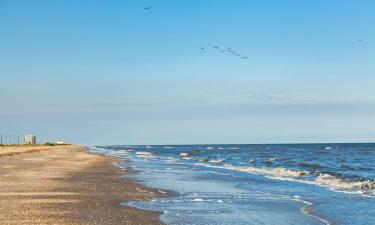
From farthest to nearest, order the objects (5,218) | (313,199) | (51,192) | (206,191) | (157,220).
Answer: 1. (206,191)
2. (313,199)
3. (51,192)
4. (157,220)
5. (5,218)

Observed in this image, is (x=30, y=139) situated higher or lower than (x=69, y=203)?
higher

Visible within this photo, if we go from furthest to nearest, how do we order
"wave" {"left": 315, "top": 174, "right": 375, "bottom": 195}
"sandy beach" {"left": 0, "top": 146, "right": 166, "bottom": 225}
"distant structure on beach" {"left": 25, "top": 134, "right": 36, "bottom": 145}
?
"distant structure on beach" {"left": 25, "top": 134, "right": 36, "bottom": 145}
"wave" {"left": 315, "top": 174, "right": 375, "bottom": 195}
"sandy beach" {"left": 0, "top": 146, "right": 166, "bottom": 225}

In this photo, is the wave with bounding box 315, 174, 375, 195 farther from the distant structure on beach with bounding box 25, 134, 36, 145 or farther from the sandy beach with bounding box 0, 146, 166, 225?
the distant structure on beach with bounding box 25, 134, 36, 145

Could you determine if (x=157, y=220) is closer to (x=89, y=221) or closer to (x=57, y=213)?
(x=89, y=221)

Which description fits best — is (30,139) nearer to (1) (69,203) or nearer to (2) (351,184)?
(2) (351,184)

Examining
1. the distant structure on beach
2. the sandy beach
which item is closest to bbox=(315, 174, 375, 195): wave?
the sandy beach

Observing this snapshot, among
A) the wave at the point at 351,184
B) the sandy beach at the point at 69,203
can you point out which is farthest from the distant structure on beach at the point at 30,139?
the sandy beach at the point at 69,203

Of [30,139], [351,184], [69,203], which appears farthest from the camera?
[30,139]

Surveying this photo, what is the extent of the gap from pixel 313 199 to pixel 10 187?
10.2 m

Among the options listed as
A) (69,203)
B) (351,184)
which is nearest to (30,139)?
(351,184)

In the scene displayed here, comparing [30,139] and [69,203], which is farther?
[30,139]

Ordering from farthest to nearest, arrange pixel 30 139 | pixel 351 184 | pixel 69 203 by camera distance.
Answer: pixel 30 139 < pixel 351 184 < pixel 69 203

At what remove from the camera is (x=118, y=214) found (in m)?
12.3

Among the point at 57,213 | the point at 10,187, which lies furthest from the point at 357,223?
the point at 10,187
